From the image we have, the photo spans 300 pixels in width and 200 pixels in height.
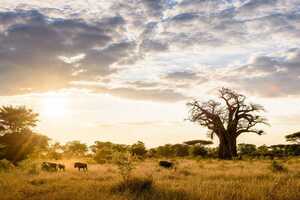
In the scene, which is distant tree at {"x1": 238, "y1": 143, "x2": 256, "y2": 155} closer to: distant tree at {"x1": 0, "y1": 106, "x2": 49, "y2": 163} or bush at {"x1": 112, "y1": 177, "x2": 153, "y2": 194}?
distant tree at {"x1": 0, "y1": 106, "x2": 49, "y2": 163}

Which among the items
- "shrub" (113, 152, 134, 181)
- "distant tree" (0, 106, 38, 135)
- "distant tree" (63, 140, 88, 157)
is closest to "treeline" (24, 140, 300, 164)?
"distant tree" (63, 140, 88, 157)

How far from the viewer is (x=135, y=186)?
12.4 metres

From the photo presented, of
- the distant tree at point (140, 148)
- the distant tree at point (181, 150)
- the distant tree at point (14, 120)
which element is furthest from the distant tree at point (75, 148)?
the distant tree at point (14, 120)

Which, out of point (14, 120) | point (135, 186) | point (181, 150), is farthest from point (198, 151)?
point (135, 186)

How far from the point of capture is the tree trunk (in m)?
50.8

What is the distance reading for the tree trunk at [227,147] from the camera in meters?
50.8

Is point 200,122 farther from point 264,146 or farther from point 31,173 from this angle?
point 31,173

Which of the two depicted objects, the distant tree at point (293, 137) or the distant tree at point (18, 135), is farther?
the distant tree at point (293, 137)

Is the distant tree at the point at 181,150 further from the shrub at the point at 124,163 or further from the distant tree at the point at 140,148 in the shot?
the shrub at the point at 124,163

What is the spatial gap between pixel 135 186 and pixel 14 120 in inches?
817

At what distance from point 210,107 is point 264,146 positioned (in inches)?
922

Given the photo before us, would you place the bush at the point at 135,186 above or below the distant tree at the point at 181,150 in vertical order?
below

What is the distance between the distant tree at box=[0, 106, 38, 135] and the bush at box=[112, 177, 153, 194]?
63.6 feet

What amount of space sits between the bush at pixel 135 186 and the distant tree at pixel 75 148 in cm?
5939
